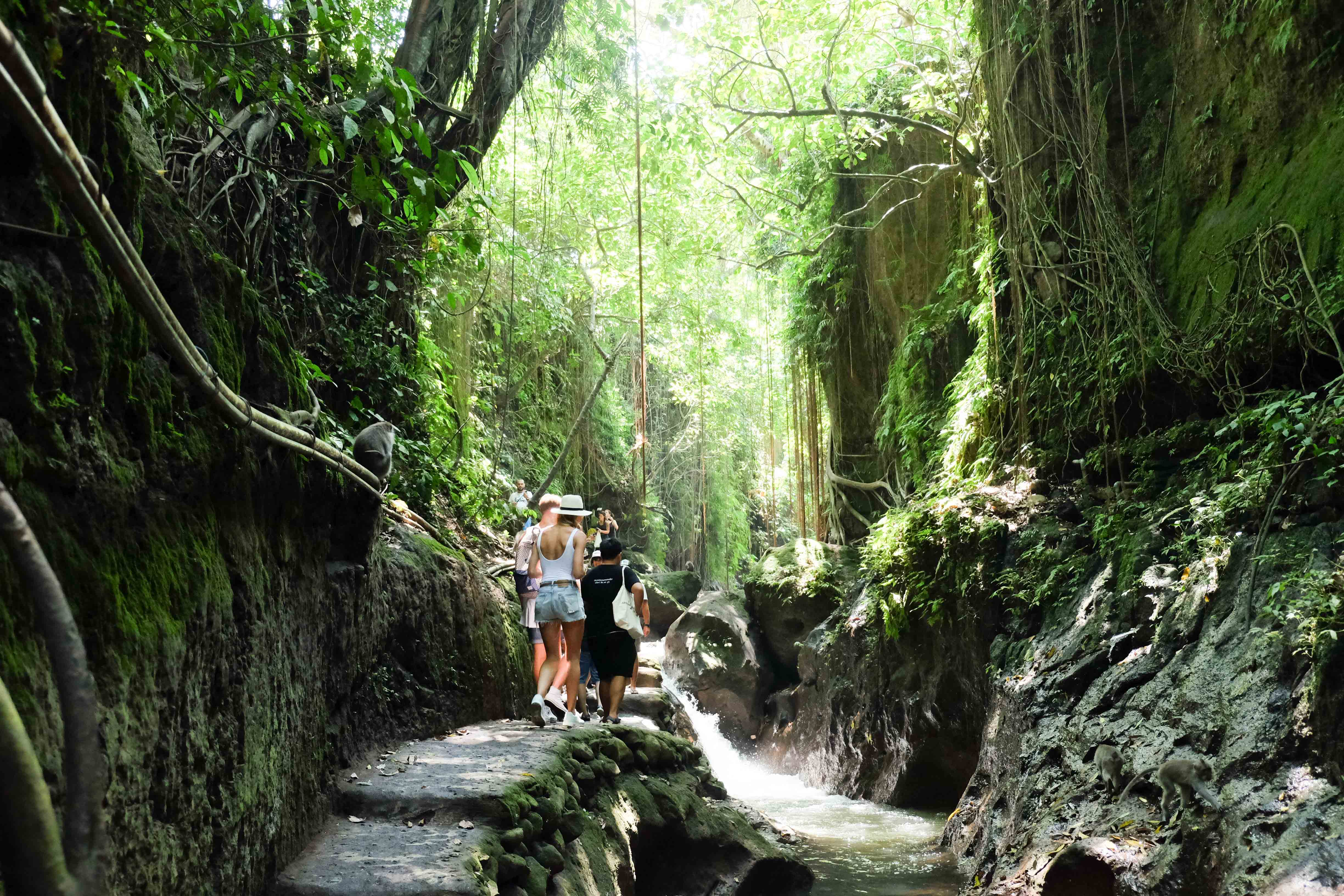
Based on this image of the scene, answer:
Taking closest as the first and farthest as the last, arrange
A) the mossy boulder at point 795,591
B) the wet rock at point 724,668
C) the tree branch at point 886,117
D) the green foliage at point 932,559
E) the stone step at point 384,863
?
the stone step at point 384,863 → the green foliage at point 932,559 → the tree branch at point 886,117 → the mossy boulder at point 795,591 → the wet rock at point 724,668

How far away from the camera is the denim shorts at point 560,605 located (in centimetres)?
569

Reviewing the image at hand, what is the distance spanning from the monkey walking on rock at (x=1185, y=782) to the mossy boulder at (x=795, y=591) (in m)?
6.68

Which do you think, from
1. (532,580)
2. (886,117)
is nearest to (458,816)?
(532,580)

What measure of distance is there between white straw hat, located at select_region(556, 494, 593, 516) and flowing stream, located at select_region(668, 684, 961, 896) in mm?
2805

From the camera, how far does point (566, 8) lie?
7574 millimetres

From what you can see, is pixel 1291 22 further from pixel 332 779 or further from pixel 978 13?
pixel 332 779

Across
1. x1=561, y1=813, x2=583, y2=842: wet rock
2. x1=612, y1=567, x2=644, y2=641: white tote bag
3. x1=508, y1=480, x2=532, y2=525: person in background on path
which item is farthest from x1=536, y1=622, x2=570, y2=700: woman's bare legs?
x1=508, y1=480, x2=532, y2=525: person in background on path

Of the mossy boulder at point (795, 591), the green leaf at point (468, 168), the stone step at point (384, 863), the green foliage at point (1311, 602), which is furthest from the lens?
the mossy boulder at point (795, 591)

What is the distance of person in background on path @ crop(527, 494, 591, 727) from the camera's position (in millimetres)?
5699

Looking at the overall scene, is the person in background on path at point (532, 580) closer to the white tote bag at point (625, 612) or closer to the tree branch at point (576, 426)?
the white tote bag at point (625, 612)

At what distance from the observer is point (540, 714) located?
574 centimetres

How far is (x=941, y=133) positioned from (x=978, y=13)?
1132 millimetres

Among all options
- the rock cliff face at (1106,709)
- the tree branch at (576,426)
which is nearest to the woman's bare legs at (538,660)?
the tree branch at (576,426)

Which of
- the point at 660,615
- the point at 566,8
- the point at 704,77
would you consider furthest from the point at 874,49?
the point at 660,615
